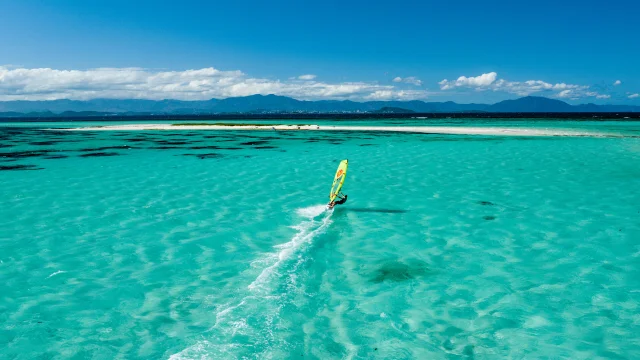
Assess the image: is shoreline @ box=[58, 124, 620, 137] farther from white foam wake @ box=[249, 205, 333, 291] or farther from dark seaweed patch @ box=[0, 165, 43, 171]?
dark seaweed patch @ box=[0, 165, 43, 171]

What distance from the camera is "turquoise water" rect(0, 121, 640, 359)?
26.8 ft

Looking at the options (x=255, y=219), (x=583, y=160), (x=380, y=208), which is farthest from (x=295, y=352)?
(x=583, y=160)

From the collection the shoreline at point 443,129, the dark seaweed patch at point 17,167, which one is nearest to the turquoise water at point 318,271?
the dark seaweed patch at point 17,167

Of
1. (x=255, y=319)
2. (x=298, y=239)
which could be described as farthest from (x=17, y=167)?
(x=255, y=319)

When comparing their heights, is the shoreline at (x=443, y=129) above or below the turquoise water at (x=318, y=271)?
above

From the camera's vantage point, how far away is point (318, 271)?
461 inches

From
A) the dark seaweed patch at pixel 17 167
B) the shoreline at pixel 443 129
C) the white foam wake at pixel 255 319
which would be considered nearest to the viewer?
the white foam wake at pixel 255 319

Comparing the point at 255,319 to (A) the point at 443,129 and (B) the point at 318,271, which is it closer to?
(B) the point at 318,271

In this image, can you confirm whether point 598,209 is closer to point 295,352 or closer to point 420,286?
point 420,286

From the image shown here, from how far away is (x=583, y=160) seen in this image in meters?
35.7

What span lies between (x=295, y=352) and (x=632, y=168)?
32273 millimetres

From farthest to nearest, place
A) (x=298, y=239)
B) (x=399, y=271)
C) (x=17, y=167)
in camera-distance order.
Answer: (x=17, y=167) → (x=298, y=239) → (x=399, y=271)

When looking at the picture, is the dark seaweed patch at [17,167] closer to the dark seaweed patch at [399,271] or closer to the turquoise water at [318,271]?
the turquoise water at [318,271]

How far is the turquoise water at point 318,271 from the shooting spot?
26.8 ft
